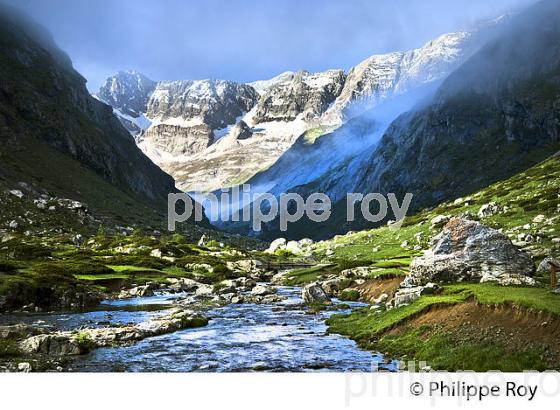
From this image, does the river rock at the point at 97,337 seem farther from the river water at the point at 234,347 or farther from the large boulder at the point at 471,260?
the large boulder at the point at 471,260

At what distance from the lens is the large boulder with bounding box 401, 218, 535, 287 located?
4830 cm

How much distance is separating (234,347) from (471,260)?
25880 mm

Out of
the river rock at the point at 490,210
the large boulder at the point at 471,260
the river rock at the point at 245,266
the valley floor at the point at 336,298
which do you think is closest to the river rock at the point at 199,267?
the valley floor at the point at 336,298

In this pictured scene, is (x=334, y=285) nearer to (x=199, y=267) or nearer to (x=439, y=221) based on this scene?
(x=199, y=267)

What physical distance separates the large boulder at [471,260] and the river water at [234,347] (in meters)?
11.8

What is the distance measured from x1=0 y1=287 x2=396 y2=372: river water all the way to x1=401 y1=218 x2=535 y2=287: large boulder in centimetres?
1178

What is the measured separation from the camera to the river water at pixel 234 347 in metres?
31.5

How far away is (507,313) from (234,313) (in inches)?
1368

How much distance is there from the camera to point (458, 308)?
35469 mm

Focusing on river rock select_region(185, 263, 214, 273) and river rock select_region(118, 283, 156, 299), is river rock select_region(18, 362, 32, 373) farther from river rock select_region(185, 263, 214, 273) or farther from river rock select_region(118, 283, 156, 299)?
river rock select_region(185, 263, 214, 273)

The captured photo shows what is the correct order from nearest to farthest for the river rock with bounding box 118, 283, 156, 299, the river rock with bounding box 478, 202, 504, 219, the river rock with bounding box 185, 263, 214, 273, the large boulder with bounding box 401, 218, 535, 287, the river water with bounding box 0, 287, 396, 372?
the river water with bounding box 0, 287, 396, 372 < the large boulder with bounding box 401, 218, 535, 287 < the river rock with bounding box 118, 283, 156, 299 < the river rock with bounding box 185, 263, 214, 273 < the river rock with bounding box 478, 202, 504, 219

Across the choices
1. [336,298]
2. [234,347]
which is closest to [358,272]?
[336,298]

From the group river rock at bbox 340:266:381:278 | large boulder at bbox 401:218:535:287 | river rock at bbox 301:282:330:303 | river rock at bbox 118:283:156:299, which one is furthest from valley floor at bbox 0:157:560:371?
large boulder at bbox 401:218:535:287

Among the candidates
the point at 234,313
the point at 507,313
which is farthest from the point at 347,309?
the point at 507,313
